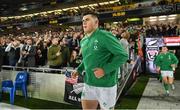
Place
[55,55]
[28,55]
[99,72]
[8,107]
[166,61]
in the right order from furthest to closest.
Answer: [28,55] → [166,61] → [55,55] → [8,107] → [99,72]

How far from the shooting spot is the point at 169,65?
903 cm

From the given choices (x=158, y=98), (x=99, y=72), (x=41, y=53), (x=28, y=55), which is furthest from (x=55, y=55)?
(x=99, y=72)

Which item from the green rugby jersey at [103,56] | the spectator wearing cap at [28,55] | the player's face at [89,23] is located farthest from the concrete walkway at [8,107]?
the player's face at [89,23]

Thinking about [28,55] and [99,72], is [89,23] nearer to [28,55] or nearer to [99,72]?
[99,72]

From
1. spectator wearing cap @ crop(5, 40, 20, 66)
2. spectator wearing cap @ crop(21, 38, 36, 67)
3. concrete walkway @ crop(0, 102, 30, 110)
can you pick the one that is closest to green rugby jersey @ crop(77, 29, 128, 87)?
concrete walkway @ crop(0, 102, 30, 110)

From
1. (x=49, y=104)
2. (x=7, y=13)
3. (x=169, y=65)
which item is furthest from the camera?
(x=7, y=13)

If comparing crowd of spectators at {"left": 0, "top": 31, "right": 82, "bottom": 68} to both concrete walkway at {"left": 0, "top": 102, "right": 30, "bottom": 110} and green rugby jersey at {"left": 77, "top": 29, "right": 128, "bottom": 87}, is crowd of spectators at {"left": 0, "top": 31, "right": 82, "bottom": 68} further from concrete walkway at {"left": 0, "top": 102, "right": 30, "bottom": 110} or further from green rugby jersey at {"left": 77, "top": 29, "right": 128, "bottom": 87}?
green rugby jersey at {"left": 77, "top": 29, "right": 128, "bottom": 87}

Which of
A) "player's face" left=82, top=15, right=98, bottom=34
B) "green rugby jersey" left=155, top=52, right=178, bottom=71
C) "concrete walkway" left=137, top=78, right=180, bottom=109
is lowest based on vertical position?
"concrete walkway" left=137, top=78, right=180, bottom=109

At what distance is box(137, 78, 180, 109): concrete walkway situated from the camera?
736cm

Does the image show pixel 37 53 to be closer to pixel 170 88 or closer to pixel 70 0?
pixel 170 88

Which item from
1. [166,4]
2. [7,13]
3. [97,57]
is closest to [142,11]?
[166,4]

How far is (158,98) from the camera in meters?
8.35

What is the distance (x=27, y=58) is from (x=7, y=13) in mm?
29472

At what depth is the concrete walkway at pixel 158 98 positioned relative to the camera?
24.2 ft
